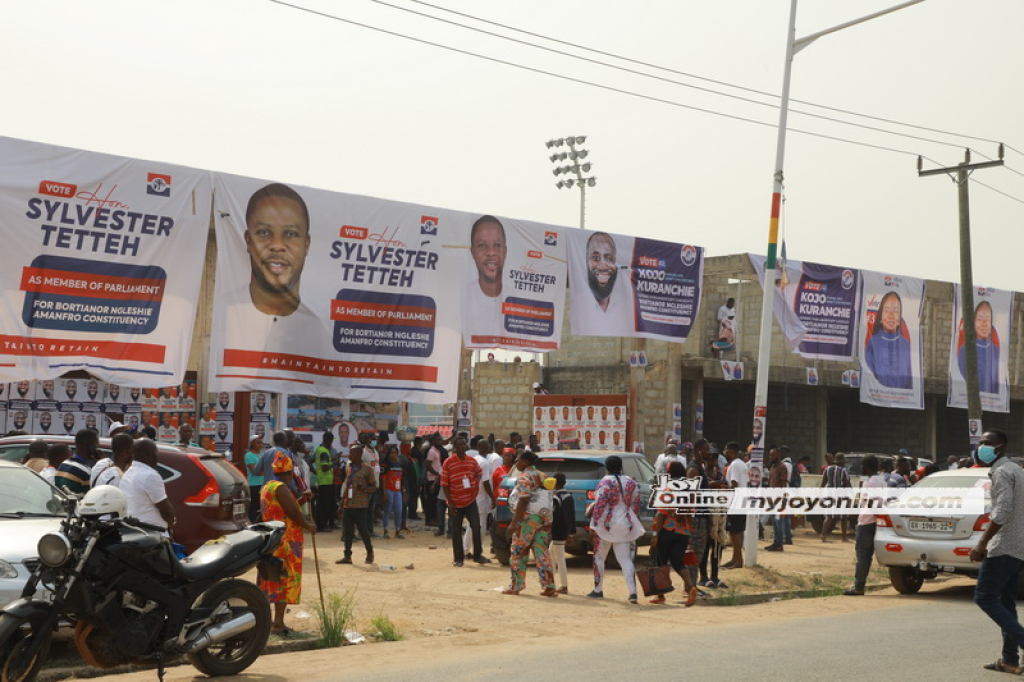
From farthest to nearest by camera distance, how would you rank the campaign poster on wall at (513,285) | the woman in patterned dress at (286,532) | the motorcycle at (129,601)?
the campaign poster on wall at (513,285), the woman in patterned dress at (286,532), the motorcycle at (129,601)

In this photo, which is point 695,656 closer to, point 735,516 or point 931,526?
point 931,526

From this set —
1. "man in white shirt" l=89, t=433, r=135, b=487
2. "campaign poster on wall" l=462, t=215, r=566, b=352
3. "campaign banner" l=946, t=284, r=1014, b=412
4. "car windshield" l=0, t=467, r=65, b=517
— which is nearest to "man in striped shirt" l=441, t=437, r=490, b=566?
"campaign poster on wall" l=462, t=215, r=566, b=352

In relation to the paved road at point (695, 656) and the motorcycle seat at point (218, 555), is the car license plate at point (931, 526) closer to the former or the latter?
the paved road at point (695, 656)

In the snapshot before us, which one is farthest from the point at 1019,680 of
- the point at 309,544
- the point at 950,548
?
the point at 309,544

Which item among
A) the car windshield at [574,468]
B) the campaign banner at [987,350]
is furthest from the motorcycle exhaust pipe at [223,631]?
the campaign banner at [987,350]

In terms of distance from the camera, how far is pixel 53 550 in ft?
22.7

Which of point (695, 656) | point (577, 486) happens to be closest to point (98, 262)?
point (577, 486)

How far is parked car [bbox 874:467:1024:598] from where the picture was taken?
44.2 feet

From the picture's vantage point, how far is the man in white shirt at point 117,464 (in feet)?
31.0

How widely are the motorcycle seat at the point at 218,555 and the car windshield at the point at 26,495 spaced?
1.53 metres

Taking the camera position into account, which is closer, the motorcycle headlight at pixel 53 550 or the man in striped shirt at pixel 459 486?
the motorcycle headlight at pixel 53 550

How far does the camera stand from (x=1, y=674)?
6773 mm

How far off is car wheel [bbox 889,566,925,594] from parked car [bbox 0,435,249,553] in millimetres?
8330

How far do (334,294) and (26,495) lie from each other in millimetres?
A: 11373
